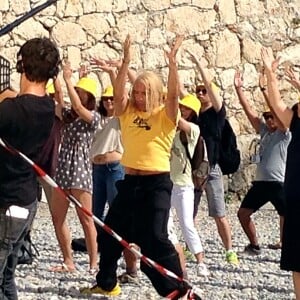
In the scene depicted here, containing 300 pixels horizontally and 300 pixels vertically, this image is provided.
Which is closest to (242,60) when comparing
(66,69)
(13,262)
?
(66,69)

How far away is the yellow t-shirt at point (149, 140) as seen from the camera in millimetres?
6590

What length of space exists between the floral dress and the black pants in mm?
1124

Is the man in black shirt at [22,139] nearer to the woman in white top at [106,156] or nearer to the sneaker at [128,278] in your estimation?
the sneaker at [128,278]

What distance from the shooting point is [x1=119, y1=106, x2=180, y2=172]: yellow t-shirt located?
659 cm

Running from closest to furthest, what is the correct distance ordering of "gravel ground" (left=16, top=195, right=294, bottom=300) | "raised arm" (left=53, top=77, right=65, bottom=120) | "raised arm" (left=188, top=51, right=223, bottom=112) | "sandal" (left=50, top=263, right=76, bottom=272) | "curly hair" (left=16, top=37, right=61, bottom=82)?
"curly hair" (left=16, top=37, right=61, bottom=82), "gravel ground" (left=16, top=195, right=294, bottom=300), "raised arm" (left=53, top=77, right=65, bottom=120), "sandal" (left=50, top=263, right=76, bottom=272), "raised arm" (left=188, top=51, right=223, bottom=112)

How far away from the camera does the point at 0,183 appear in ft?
17.3

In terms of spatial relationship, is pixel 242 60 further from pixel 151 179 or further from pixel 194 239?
pixel 151 179

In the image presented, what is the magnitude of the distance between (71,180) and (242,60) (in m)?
6.07

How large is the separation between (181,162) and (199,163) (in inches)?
8.1

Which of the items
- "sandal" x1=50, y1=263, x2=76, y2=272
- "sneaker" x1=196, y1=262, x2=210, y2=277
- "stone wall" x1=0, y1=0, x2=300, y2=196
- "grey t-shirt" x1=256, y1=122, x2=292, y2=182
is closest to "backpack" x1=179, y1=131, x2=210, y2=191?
"sneaker" x1=196, y1=262, x2=210, y2=277

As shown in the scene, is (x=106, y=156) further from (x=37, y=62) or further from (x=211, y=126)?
(x=37, y=62)

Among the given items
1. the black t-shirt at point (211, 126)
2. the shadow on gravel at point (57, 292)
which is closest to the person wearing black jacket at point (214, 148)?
the black t-shirt at point (211, 126)

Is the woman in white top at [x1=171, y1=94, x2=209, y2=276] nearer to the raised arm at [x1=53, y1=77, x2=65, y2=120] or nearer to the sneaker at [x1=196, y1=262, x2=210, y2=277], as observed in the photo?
the sneaker at [x1=196, y1=262, x2=210, y2=277]

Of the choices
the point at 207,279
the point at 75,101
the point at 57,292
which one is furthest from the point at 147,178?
the point at 207,279
